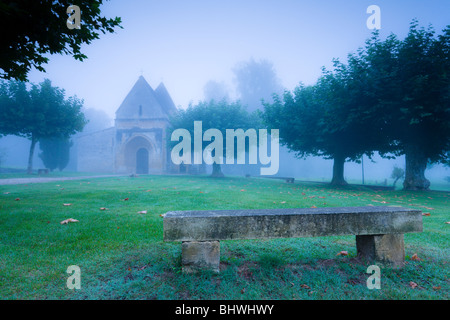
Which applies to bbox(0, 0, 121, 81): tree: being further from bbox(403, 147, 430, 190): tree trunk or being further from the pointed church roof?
the pointed church roof

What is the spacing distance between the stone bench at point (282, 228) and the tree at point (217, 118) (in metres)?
19.5

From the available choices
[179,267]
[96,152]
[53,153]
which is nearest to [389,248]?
[179,267]

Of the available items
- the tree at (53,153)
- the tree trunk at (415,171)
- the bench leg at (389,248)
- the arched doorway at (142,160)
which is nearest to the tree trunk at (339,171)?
the tree trunk at (415,171)

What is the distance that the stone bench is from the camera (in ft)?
7.86

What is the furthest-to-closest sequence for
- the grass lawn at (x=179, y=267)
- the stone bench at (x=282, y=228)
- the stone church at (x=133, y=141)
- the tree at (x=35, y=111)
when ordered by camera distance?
the stone church at (x=133, y=141) < the tree at (x=35, y=111) < the stone bench at (x=282, y=228) < the grass lawn at (x=179, y=267)

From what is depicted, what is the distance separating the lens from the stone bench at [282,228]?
239 cm

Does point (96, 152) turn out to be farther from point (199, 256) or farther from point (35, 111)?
point (199, 256)

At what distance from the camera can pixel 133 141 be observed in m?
30.6

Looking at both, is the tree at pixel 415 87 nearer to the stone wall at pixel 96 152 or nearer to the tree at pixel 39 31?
the tree at pixel 39 31

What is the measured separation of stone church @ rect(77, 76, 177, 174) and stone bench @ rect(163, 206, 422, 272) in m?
27.4

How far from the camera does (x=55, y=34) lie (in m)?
4.59
